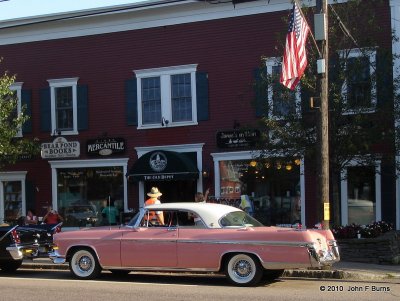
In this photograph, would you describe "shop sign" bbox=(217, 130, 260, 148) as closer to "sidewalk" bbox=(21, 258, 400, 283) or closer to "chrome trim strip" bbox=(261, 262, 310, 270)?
"sidewalk" bbox=(21, 258, 400, 283)

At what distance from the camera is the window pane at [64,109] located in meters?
22.0

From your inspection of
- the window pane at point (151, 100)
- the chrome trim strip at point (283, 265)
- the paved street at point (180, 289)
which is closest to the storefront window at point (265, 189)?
the window pane at point (151, 100)

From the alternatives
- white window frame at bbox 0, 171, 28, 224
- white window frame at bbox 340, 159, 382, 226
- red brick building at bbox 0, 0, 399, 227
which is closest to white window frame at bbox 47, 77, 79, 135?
red brick building at bbox 0, 0, 399, 227

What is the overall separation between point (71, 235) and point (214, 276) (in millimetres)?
3089

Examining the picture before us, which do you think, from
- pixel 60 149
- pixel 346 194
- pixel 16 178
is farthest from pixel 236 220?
pixel 16 178

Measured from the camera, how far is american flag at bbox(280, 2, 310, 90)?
41.0ft

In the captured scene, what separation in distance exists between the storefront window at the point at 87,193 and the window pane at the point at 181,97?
9.54ft

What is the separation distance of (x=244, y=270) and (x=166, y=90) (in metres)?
10.9

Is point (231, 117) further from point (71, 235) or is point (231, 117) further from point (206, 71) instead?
point (71, 235)

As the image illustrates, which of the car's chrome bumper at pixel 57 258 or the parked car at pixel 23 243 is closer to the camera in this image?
the car's chrome bumper at pixel 57 258

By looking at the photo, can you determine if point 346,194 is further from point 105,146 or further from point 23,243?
point 23,243

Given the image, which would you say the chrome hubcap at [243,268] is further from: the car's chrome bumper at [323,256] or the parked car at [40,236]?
the parked car at [40,236]

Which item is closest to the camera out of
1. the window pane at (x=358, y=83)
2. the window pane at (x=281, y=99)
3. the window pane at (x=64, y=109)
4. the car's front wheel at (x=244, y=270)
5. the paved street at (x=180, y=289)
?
the paved street at (x=180, y=289)

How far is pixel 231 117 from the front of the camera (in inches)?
782
